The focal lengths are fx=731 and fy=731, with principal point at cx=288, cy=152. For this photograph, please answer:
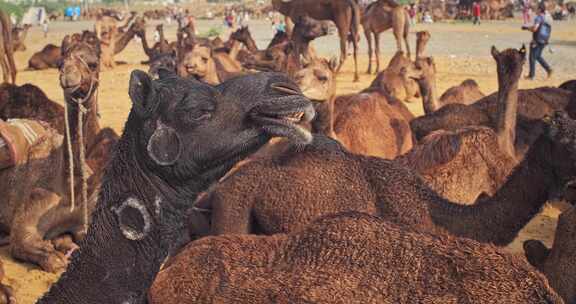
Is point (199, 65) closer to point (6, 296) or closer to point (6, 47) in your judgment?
point (6, 296)

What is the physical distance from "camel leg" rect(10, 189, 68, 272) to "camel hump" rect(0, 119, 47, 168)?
1.66 ft

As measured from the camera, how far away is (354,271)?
3352 mm

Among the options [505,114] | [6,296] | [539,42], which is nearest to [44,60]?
[539,42]

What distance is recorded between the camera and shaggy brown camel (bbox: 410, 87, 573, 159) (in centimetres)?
877

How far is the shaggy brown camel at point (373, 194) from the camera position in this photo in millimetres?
4820

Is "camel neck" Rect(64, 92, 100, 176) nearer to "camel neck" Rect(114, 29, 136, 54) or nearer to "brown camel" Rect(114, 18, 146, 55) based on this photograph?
"brown camel" Rect(114, 18, 146, 55)

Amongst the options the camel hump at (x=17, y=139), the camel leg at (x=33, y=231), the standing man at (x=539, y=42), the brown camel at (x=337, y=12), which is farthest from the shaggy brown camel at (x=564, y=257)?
the brown camel at (x=337, y=12)

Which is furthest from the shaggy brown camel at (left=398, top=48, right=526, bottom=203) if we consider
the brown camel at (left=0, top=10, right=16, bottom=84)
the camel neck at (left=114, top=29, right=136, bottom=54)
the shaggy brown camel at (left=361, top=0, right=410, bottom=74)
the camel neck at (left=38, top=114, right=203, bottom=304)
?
the camel neck at (left=114, top=29, right=136, bottom=54)

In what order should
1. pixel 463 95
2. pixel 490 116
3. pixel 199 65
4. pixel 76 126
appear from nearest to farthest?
pixel 76 126 < pixel 490 116 < pixel 199 65 < pixel 463 95

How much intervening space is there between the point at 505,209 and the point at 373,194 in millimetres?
880

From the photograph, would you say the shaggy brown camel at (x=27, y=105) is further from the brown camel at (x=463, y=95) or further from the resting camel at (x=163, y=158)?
the resting camel at (x=163, y=158)

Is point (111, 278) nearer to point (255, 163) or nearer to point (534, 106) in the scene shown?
point (255, 163)

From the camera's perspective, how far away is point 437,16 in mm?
56781

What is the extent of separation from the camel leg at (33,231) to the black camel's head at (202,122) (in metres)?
4.90
